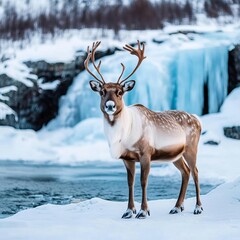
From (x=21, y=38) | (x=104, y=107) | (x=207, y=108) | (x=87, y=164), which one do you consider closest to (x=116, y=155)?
(x=104, y=107)

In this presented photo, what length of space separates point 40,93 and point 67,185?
14.6 metres

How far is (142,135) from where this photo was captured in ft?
17.2

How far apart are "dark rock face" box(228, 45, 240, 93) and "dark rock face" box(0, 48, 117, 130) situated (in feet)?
23.1

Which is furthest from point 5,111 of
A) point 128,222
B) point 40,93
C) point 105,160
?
point 128,222

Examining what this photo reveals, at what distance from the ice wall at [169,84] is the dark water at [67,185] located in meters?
7.50

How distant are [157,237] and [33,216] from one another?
190 cm

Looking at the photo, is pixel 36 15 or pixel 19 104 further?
pixel 36 15

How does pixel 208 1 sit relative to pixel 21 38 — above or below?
above

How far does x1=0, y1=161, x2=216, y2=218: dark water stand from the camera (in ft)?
34.0

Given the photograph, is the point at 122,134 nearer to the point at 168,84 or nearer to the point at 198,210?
the point at 198,210

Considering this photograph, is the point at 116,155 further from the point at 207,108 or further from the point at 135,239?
the point at 207,108

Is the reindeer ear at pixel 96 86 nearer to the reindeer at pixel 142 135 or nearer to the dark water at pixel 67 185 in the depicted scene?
the reindeer at pixel 142 135

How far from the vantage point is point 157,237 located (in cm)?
411

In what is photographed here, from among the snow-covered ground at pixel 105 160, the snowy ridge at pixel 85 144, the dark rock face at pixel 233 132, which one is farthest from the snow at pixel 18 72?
the dark rock face at pixel 233 132
